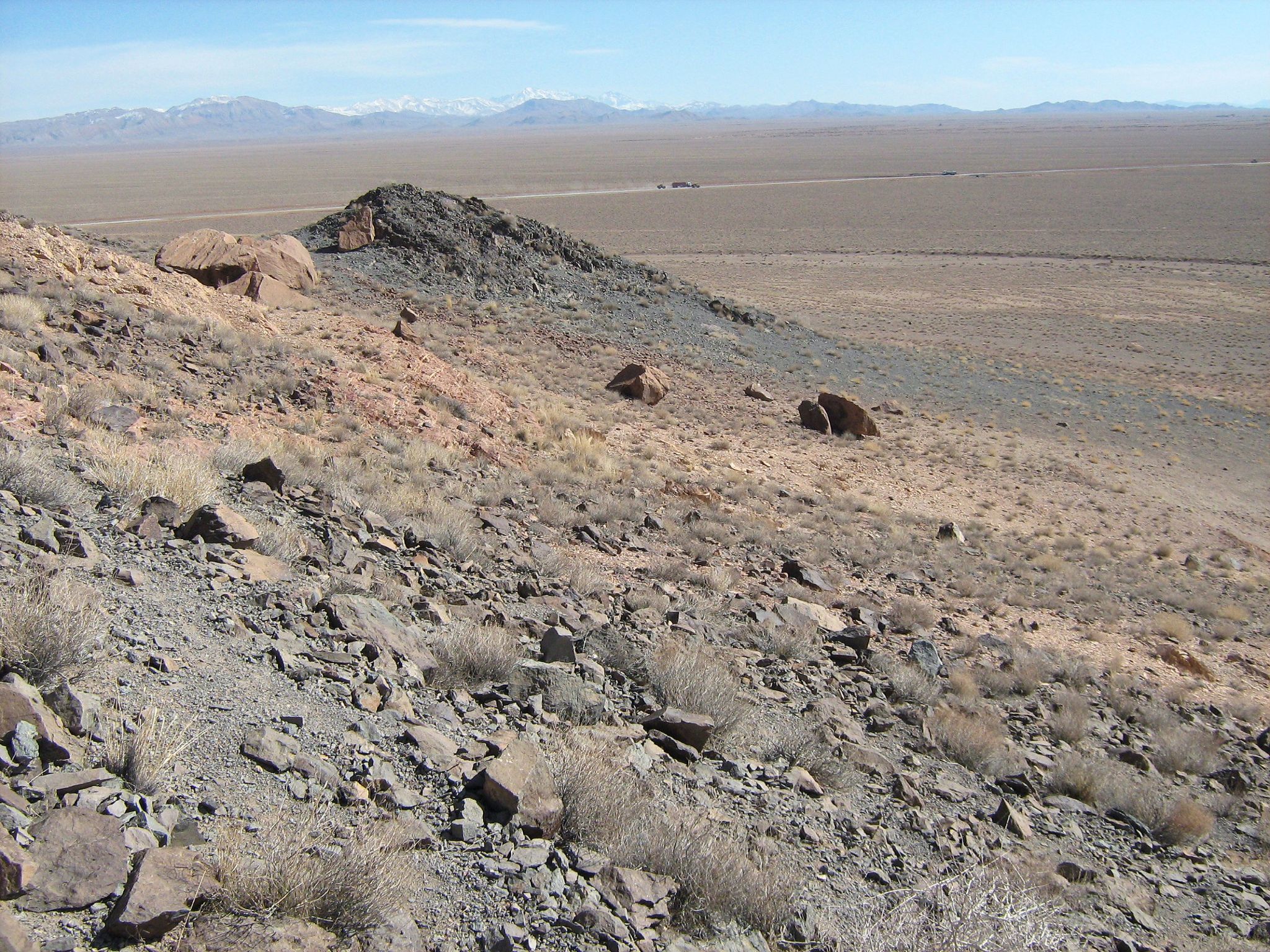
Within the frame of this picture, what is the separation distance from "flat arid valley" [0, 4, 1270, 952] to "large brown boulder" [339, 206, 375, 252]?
0.62 ft

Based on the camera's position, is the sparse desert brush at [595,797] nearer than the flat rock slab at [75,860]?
→ No

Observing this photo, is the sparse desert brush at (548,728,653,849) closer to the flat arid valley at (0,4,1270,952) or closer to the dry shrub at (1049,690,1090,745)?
the flat arid valley at (0,4,1270,952)

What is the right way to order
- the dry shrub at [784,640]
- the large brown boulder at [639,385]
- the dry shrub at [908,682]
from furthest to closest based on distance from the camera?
the large brown boulder at [639,385]
the dry shrub at [784,640]
the dry shrub at [908,682]

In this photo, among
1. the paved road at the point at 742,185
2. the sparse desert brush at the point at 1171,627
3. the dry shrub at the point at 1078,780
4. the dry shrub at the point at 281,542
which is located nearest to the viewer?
the dry shrub at the point at 281,542

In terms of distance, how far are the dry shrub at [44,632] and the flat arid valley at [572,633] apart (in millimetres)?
22

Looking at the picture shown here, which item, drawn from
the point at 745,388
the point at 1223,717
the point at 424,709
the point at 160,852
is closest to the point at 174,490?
the point at 424,709

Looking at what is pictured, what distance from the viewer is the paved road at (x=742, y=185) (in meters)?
63.2

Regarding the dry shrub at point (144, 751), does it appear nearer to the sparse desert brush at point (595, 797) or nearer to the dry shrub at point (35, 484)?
the sparse desert brush at point (595, 797)

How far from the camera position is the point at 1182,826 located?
257 inches


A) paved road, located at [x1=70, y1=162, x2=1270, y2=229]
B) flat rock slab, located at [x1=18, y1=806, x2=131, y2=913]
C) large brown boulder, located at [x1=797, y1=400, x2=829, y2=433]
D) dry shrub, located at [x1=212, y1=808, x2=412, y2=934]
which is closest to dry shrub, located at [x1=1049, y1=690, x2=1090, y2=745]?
dry shrub, located at [x1=212, y1=808, x2=412, y2=934]

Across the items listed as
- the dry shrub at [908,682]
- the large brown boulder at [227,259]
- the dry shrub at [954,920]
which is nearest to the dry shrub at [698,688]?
the dry shrub at [954,920]

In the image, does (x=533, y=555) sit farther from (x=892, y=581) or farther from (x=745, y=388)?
(x=745, y=388)

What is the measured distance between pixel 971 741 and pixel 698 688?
2.42 meters

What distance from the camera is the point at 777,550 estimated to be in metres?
11.7
